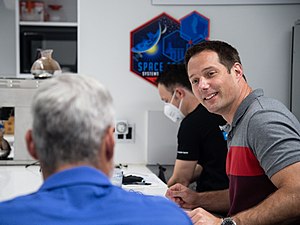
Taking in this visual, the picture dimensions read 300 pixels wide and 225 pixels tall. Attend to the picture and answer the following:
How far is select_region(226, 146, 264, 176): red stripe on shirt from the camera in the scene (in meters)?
1.72

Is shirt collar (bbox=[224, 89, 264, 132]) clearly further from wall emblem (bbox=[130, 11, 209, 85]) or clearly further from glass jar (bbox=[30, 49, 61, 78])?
glass jar (bbox=[30, 49, 61, 78])

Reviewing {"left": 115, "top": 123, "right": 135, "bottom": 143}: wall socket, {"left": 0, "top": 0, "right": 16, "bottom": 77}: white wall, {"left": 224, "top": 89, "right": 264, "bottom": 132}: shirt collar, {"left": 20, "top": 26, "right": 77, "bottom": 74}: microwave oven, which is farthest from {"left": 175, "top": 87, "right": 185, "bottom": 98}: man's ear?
{"left": 0, "top": 0, "right": 16, "bottom": 77}: white wall

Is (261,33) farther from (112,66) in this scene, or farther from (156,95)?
(112,66)

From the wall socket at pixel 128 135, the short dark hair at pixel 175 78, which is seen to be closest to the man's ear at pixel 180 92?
→ the short dark hair at pixel 175 78

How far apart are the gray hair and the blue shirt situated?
0.03 meters

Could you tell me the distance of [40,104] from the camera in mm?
907

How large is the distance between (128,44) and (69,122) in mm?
2342

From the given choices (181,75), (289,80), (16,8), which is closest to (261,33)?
(289,80)

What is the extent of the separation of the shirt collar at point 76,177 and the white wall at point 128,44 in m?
2.28

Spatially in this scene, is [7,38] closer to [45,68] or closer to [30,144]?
[45,68]

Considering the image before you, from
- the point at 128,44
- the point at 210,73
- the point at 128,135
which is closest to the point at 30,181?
the point at 128,135

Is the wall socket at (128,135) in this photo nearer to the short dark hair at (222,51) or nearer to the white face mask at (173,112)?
the white face mask at (173,112)

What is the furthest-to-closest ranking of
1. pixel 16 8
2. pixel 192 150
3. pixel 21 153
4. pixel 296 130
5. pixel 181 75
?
pixel 16 8, pixel 21 153, pixel 181 75, pixel 192 150, pixel 296 130

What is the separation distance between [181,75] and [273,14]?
33.7 inches
